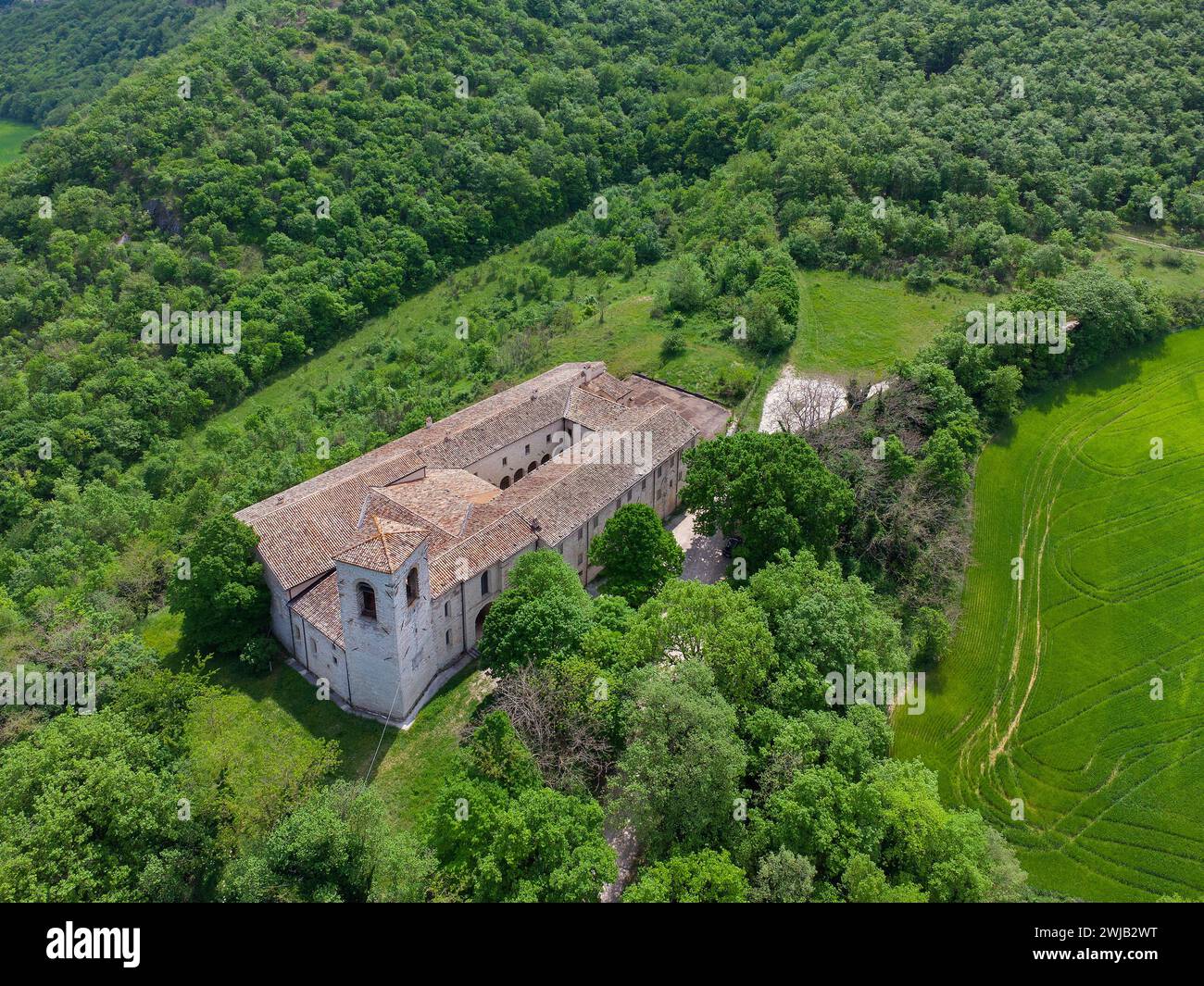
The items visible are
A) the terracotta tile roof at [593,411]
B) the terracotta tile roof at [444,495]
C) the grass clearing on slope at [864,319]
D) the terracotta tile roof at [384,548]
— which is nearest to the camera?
the terracotta tile roof at [384,548]

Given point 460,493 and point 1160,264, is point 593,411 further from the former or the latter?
point 1160,264

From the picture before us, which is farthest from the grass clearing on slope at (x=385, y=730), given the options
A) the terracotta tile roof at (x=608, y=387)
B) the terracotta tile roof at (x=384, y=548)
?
the terracotta tile roof at (x=608, y=387)

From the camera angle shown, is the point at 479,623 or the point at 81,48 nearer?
the point at 479,623

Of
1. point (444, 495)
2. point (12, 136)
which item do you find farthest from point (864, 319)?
point (12, 136)

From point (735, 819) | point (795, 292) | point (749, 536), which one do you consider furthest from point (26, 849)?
point (795, 292)

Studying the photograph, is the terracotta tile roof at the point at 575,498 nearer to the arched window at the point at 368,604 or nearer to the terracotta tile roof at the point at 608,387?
the arched window at the point at 368,604

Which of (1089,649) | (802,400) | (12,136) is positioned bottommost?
(1089,649)

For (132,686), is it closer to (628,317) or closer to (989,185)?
(628,317)
